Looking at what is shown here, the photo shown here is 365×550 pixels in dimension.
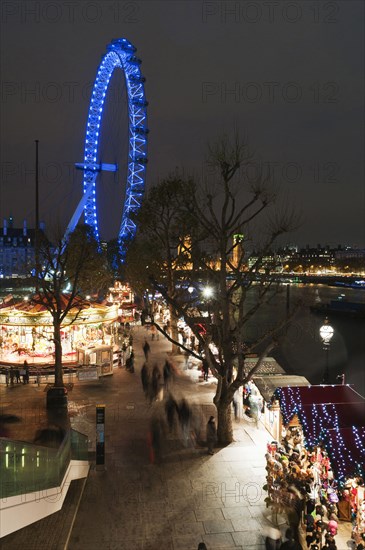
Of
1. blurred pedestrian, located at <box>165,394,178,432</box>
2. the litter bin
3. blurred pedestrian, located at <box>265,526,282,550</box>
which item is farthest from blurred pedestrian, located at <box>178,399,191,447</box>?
blurred pedestrian, located at <box>265,526,282,550</box>

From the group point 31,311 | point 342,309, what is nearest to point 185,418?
point 31,311

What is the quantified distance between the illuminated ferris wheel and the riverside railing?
32.5 meters

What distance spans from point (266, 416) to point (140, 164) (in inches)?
1433

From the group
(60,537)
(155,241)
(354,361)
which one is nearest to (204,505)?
(60,537)

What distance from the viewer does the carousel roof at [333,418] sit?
32.5ft

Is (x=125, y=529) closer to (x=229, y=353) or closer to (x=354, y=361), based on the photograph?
(x=229, y=353)

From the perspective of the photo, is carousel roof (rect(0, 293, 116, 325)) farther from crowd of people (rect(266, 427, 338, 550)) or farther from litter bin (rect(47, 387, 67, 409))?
crowd of people (rect(266, 427, 338, 550))

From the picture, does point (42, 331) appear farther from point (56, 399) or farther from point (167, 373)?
point (56, 399)

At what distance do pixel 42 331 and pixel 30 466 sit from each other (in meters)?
16.1

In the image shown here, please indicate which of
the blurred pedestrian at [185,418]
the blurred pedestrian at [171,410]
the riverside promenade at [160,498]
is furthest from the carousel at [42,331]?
the riverside promenade at [160,498]

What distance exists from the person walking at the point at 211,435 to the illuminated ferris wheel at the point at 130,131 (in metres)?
28.8

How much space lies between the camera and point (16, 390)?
18.3 metres

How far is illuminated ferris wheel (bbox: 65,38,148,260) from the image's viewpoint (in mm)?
44281

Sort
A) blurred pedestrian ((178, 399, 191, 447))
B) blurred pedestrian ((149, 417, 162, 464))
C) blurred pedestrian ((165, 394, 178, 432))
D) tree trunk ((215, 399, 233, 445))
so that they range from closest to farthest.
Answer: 1. blurred pedestrian ((149, 417, 162, 464))
2. tree trunk ((215, 399, 233, 445))
3. blurred pedestrian ((178, 399, 191, 447))
4. blurred pedestrian ((165, 394, 178, 432))
